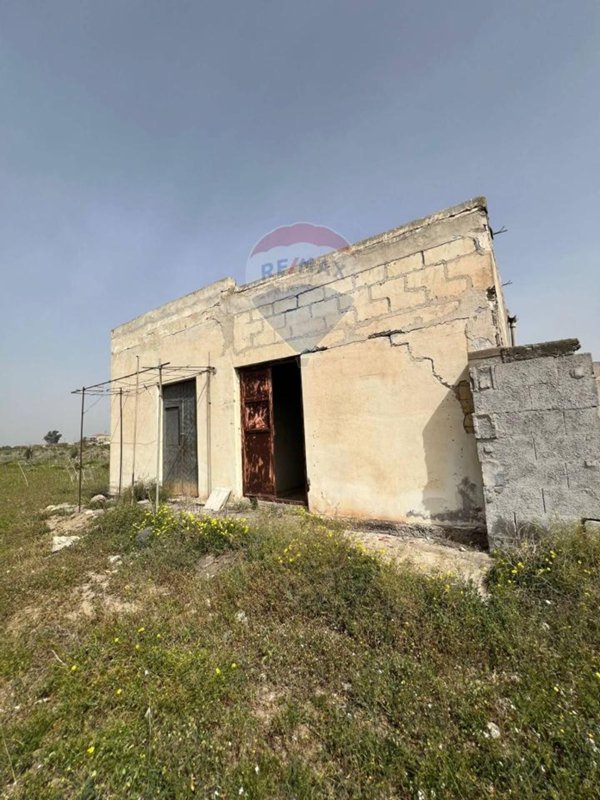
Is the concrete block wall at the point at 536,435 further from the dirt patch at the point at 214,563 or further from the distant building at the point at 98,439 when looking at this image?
the distant building at the point at 98,439

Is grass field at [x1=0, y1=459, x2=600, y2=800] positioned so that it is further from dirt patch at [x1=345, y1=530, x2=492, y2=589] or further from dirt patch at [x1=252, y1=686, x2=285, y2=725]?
dirt patch at [x1=345, y1=530, x2=492, y2=589]

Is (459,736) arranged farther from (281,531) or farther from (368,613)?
(281,531)

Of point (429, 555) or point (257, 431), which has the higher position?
point (257, 431)

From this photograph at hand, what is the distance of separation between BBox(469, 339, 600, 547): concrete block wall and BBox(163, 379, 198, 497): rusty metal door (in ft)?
15.8

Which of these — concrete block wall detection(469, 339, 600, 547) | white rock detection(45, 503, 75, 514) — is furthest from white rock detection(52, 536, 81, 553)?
concrete block wall detection(469, 339, 600, 547)

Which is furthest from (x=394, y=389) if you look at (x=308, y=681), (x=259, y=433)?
(x=308, y=681)

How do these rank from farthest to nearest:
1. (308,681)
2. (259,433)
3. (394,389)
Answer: (259,433), (394,389), (308,681)

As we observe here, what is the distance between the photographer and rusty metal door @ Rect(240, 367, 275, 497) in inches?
226

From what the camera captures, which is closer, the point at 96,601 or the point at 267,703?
the point at 267,703

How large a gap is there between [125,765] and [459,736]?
4.95 feet

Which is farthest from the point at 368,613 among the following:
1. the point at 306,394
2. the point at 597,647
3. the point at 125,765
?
the point at 306,394

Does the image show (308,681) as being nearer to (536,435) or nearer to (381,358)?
(536,435)

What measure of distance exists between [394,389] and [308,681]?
3.09m

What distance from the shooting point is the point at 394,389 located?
14.4 ft
